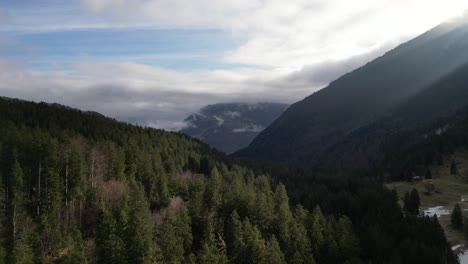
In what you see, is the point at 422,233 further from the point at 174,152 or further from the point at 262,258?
the point at 174,152

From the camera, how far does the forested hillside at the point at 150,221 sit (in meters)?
76.6

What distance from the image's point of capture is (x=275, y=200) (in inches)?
4473

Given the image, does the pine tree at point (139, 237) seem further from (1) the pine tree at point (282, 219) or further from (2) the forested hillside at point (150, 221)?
(1) the pine tree at point (282, 219)

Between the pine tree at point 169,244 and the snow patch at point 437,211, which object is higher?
the pine tree at point 169,244

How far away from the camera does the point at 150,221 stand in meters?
90.6

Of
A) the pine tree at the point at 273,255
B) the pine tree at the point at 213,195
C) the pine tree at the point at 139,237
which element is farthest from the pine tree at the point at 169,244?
the pine tree at the point at 213,195

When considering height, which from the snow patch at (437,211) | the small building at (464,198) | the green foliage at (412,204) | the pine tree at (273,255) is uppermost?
the pine tree at (273,255)

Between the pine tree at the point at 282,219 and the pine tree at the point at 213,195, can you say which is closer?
the pine tree at the point at 282,219

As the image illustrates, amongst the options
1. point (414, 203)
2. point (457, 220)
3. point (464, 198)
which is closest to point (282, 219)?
point (457, 220)

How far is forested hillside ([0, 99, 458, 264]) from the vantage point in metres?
76.6

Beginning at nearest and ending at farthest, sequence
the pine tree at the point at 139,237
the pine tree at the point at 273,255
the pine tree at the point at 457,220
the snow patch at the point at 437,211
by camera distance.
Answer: the pine tree at the point at 139,237 < the pine tree at the point at 273,255 < the pine tree at the point at 457,220 < the snow patch at the point at 437,211

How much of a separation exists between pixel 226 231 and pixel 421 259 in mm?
51571

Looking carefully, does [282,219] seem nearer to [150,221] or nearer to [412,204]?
[150,221]

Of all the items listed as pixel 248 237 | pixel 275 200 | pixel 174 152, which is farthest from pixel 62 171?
pixel 174 152
